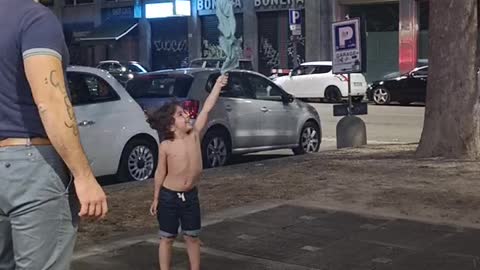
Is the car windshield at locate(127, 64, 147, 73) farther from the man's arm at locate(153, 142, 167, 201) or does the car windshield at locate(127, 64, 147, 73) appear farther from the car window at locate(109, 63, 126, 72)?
the man's arm at locate(153, 142, 167, 201)

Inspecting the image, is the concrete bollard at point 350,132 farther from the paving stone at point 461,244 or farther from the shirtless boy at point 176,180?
the shirtless boy at point 176,180

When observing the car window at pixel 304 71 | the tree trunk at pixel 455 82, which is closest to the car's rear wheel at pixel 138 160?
the tree trunk at pixel 455 82

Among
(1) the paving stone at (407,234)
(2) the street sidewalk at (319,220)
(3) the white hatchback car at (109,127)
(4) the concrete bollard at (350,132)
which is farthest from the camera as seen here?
(4) the concrete bollard at (350,132)

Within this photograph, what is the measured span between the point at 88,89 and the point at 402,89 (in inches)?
718

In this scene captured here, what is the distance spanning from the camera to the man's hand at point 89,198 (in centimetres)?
301

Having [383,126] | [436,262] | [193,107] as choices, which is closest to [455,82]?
[193,107]

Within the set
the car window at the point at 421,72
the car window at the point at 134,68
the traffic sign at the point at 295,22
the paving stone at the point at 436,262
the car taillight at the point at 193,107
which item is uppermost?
the traffic sign at the point at 295,22

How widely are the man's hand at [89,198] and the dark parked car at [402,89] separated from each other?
23.1m

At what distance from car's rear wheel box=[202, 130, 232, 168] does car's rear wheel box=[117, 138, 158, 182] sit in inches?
46.8

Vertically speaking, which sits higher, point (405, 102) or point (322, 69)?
point (322, 69)

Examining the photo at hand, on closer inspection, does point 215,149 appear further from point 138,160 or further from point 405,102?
point 405,102

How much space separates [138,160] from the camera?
9.88 meters

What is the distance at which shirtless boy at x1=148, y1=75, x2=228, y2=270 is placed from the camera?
5.04 metres

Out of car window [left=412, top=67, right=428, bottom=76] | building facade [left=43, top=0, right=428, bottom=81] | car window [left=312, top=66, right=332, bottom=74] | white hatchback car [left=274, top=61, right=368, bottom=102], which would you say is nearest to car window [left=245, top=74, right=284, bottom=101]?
car window [left=412, top=67, right=428, bottom=76]
